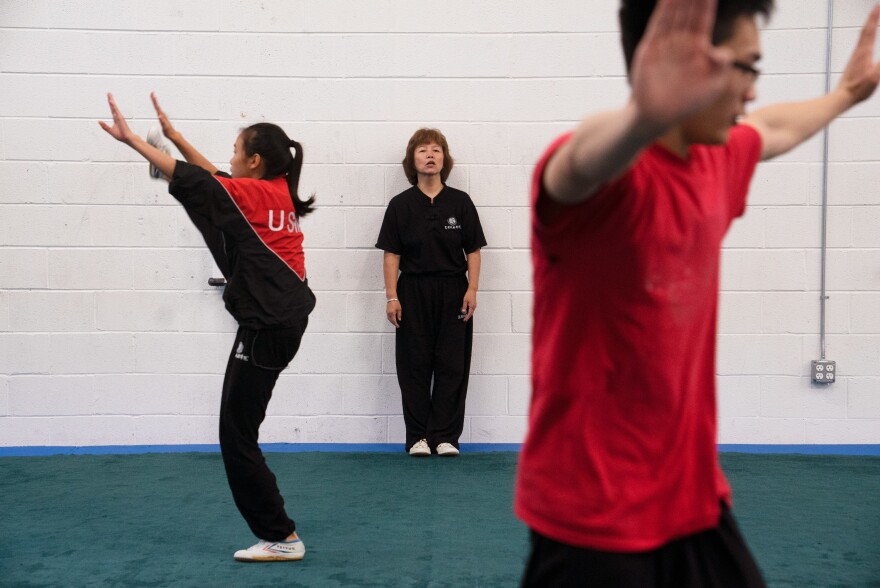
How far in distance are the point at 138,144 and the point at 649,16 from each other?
1816 mm

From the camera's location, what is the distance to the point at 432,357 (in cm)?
457

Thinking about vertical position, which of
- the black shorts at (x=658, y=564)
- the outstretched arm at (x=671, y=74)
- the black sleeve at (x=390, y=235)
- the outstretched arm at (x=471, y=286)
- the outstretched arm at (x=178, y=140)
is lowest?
the black shorts at (x=658, y=564)

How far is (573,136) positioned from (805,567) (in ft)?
7.69

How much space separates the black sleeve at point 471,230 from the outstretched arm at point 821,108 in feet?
9.82

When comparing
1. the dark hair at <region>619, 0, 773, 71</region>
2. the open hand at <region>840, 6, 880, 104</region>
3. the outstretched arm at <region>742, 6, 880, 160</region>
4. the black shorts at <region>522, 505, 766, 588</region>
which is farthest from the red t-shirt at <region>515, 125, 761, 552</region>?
the open hand at <region>840, 6, 880, 104</region>

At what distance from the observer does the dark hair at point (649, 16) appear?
1.05m

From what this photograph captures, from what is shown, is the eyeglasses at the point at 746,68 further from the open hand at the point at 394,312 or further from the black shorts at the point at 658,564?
the open hand at the point at 394,312

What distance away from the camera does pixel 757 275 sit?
15.2 feet

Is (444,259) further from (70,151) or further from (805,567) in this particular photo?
(805,567)

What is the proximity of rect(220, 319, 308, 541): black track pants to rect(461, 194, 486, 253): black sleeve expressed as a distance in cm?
178

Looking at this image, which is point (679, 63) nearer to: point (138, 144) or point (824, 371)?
point (138, 144)

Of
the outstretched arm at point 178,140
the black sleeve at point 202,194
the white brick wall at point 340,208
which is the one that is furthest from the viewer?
the white brick wall at point 340,208

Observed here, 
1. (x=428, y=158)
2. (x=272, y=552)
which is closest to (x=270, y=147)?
(x=272, y=552)

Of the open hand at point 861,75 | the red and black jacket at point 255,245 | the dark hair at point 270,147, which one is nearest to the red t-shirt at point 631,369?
the open hand at point 861,75
